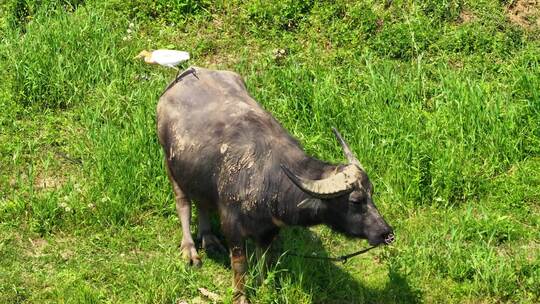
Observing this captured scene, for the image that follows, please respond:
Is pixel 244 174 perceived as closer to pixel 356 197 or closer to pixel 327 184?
pixel 327 184

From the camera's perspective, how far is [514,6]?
9.45 meters

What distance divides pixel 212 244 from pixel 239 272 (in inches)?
30.0

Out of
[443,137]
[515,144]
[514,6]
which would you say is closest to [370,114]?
[443,137]

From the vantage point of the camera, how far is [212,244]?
698 centimetres

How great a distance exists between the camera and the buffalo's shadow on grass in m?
6.40

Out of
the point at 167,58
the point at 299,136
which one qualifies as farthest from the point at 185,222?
the point at 167,58

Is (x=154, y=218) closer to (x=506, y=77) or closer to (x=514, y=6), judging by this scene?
(x=506, y=77)

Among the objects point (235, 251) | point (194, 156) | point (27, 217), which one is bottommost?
point (27, 217)

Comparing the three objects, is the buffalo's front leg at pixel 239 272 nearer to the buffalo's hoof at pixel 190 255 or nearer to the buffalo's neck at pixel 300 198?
the buffalo's neck at pixel 300 198

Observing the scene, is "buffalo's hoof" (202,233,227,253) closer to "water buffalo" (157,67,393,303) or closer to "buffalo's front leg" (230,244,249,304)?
"water buffalo" (157,67,393,303)

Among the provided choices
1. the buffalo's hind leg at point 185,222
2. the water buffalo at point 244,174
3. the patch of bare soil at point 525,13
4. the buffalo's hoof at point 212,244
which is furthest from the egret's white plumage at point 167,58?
the patch of bare soil at point 525,13

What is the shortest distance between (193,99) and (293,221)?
1326 millimetres

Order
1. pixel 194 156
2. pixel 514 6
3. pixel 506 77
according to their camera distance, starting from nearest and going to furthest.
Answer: pixel 194 156, pixel 506 77, pixel 514 6

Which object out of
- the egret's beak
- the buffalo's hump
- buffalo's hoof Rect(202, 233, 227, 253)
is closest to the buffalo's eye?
the buffalo's hump
